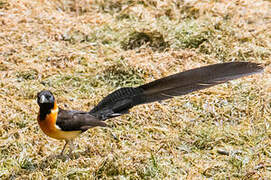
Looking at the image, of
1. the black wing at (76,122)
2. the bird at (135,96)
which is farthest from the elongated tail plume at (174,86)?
the black wing at (76,122)

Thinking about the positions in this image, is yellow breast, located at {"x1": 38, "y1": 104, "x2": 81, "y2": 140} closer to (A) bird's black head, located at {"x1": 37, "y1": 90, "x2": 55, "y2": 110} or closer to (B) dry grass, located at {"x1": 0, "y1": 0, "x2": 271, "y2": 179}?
(A) bird's black head, located at {"x1": 37, "y1": 90, "x2": 55, "y2": 110}

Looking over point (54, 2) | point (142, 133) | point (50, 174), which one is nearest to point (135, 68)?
point (142, 133)

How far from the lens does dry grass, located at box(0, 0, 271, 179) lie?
15.6 feet

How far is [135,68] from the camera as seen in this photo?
21.1 ft

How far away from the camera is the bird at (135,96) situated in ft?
15.2

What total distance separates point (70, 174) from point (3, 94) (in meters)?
1.96

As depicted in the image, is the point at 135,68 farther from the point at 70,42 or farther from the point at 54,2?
the point at 54,2

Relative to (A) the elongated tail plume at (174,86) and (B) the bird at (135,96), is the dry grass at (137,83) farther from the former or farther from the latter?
(A) the elongated tail plume at (174,86)

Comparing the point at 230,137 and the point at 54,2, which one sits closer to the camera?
the point at 230,137

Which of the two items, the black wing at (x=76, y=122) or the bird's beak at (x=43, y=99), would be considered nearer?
the bird's beak at (x=43, y=99)

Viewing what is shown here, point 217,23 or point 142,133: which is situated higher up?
point 217,23

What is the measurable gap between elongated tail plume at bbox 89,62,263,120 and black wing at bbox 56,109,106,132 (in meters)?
0.19

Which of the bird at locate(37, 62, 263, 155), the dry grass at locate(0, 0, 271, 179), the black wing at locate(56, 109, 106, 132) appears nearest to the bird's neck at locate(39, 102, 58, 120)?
the bird at locate(37, 62, 263, 155)

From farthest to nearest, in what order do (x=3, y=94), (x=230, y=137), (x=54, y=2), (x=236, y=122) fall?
(x=54, y=2)
(x=3, y=94)
(x=236, y=122)
(x=230, y=137)
